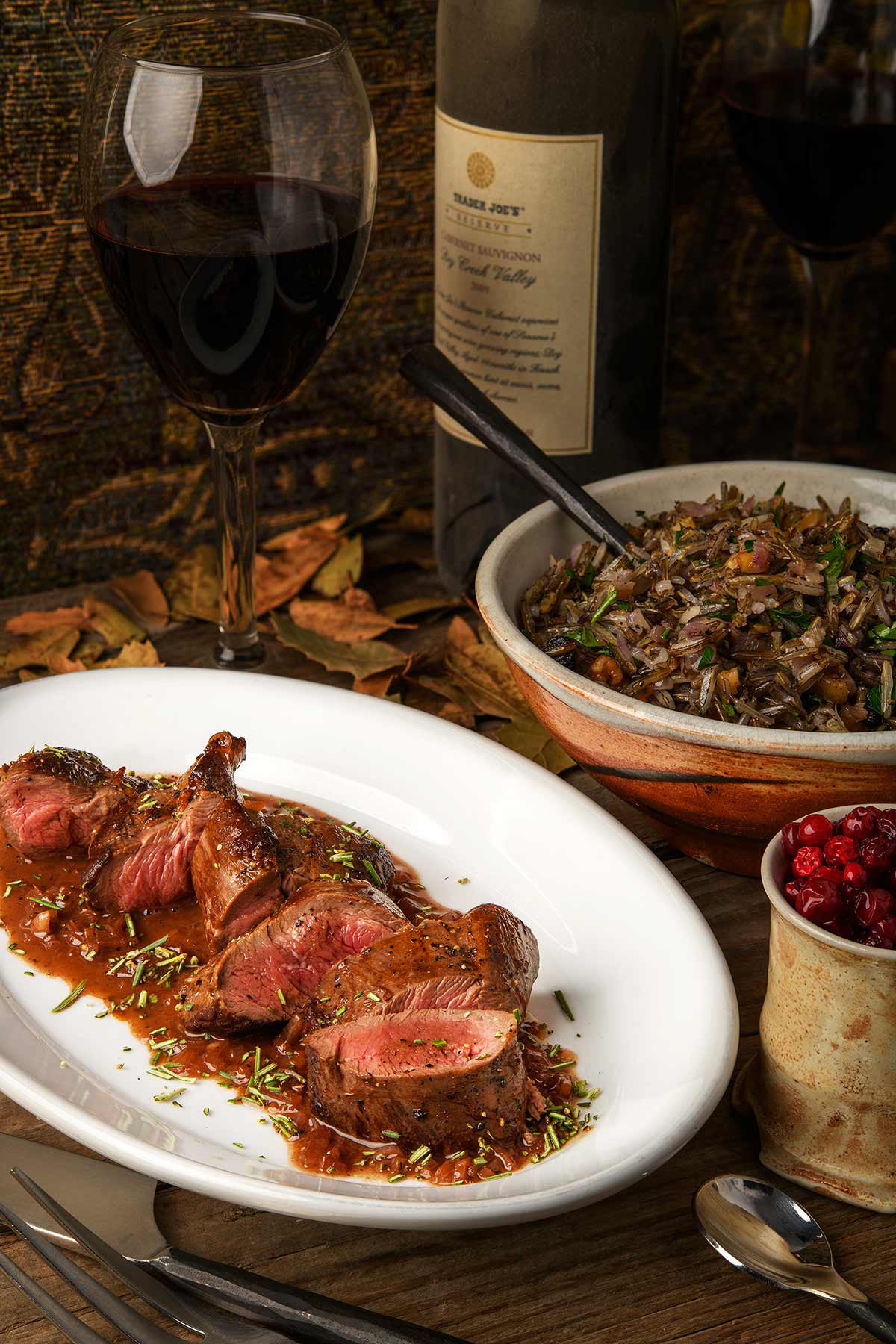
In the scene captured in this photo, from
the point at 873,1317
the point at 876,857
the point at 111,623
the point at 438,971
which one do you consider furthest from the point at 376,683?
the point at 873,1317

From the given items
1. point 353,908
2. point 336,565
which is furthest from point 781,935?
point 336,565

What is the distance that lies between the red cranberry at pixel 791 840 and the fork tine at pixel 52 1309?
1.92ft

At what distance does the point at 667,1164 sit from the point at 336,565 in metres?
1.07

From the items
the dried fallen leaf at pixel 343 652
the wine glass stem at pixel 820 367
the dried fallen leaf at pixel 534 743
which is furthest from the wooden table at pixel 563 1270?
the wine glass stem at pixel 820 367

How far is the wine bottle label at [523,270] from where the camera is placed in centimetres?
165

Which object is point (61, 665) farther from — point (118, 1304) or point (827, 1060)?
point (827, 1060)

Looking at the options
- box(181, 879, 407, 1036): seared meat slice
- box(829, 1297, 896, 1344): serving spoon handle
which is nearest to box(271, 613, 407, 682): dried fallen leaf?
box(181, 879, 407, 1036): seared meat slice

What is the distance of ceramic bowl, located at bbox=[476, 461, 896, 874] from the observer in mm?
1164

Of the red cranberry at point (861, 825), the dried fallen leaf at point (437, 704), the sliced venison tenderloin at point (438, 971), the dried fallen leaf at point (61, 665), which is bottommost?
the dried fallen leaf at point (437, 704)

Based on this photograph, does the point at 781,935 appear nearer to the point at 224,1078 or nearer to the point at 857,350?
the point at 224,1078

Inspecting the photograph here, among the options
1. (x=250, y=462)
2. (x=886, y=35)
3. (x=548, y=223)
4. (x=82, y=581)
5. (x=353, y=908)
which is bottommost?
(x=82, y=581)

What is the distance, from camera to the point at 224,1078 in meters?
1.09

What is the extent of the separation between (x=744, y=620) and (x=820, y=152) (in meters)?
0.72

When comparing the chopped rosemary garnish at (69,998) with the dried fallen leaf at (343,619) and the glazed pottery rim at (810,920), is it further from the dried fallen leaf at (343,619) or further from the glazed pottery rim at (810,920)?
the dried fallen leaf at (343,619)
